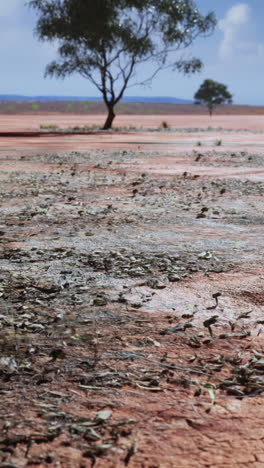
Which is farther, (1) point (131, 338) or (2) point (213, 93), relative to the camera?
(2) point (213, 93)

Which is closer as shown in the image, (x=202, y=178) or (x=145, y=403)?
(x=145, y=403)

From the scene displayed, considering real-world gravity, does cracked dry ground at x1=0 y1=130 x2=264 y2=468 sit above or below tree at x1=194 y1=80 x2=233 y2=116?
below

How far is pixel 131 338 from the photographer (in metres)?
3.31

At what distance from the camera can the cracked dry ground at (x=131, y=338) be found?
2.36 meters

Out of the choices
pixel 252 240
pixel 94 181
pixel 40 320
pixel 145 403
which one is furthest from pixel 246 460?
pixel 94 181

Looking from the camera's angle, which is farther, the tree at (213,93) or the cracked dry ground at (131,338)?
the tree at (213,93)

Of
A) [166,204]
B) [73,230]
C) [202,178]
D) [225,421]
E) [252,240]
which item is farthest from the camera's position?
[202,178]

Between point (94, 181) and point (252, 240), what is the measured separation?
485 cm

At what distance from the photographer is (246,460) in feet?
7.37

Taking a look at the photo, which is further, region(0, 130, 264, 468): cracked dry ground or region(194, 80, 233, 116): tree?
region(194, 80, 233, 116): tree

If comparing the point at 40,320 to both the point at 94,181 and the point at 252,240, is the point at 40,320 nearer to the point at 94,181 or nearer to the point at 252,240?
the point at 252,240

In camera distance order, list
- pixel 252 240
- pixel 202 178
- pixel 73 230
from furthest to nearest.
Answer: pixel 202 178
pixel 73 230
pixel 252 240

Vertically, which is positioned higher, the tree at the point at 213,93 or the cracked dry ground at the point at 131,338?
the tree at the point at 213,93

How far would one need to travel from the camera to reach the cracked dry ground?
2359mm
